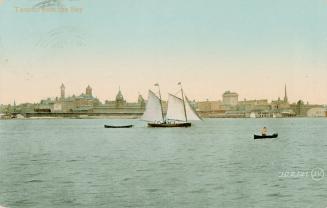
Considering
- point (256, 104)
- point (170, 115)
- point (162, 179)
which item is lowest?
point (162, 179)

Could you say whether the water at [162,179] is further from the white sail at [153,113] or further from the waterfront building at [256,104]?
the white sail at [153,113]

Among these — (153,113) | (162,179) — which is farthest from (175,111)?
(162,179)

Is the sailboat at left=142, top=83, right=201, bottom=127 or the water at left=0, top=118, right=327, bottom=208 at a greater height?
the sailboat at left=142, top=83, right=201, bottom=127

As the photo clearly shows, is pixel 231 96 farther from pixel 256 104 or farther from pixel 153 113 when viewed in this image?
pixel 153 113

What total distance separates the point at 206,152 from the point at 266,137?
20.9 ft

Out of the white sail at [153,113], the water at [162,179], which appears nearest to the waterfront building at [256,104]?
the water at [162,179]

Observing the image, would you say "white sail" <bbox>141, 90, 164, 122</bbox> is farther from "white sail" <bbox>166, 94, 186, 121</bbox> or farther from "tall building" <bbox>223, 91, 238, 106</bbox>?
"tall building" <bbox>223, 91, 238, 106</bbox>

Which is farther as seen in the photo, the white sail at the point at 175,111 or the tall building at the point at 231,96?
the white sail at the point at 175,111

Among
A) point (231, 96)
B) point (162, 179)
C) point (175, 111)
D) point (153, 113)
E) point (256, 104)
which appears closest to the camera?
point (162, 179)

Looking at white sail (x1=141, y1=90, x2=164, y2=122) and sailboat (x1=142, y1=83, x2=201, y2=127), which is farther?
white sail (x1=141, y1=90, x2=164, y2=122)

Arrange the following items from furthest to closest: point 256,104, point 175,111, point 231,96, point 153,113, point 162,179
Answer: point 153,113 → point 175,111 → point 256,104 → point 231,96 → point 162,179

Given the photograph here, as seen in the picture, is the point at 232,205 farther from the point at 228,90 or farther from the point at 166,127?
the point at 166,127

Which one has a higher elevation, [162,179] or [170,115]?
[170,115]

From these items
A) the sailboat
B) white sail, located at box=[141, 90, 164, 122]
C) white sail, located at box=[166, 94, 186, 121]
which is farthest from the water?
white sail, located at box=[141, 90, 164, 122]
